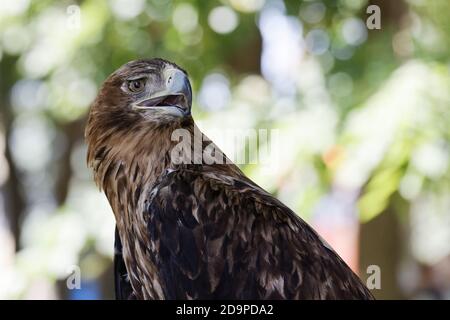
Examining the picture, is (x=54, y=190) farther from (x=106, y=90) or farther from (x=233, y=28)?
(x=106, y=90)

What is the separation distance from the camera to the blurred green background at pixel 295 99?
407 cm

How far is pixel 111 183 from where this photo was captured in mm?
2725

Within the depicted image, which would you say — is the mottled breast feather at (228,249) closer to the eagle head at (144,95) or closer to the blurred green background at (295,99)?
the eagle head at (144,95)

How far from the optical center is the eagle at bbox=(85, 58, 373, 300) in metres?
2.50

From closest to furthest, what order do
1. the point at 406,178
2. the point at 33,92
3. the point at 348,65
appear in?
the point at 406,178 < the point at 348,65 < the point at 33,92

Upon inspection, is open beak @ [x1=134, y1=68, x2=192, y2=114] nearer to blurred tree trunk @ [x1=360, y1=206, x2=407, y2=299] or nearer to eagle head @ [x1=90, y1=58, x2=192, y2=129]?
eagle head @ [x1=90, y1=58, x2=192, y2=129]

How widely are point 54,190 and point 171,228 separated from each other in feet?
13.1

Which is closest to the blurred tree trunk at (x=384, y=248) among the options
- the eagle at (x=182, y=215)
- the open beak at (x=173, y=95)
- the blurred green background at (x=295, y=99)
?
the blurred green background at (x=295, y=99)

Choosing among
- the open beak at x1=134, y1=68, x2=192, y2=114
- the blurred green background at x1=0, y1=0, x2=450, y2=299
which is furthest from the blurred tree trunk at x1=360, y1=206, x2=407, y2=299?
the open beak at x1=134, y1=68, x2=192, y2=114

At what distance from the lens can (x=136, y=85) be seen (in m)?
2.69

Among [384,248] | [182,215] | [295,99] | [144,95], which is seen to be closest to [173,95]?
[144,95]

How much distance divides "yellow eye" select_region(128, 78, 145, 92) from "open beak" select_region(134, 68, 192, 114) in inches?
1.5

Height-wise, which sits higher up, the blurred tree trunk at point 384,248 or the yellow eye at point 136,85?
the yellow eye at point 136,85
